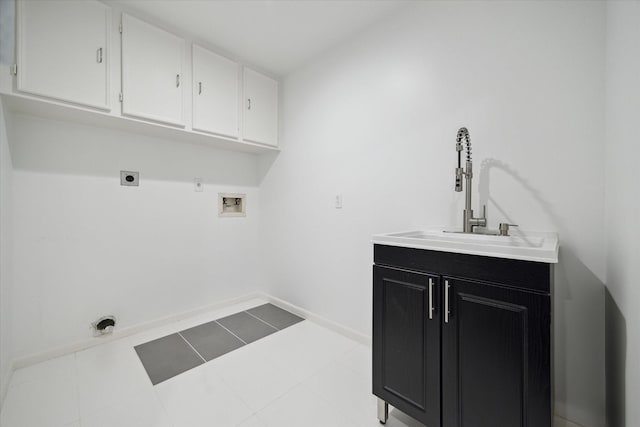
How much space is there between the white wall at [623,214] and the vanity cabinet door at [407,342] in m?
0.57

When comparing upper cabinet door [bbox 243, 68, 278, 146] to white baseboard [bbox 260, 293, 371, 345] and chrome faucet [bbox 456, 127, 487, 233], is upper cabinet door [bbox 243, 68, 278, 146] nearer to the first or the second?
white baseboard [bbox 260, 293, 371, 345]

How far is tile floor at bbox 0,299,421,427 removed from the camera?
51.9 inches

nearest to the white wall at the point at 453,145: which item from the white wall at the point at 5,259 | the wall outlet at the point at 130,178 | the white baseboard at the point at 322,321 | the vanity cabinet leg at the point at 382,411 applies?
the white baseboard at the point at 322,321

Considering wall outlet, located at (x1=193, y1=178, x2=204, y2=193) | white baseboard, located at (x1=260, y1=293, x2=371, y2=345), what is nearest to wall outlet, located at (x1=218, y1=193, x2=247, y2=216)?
wall outlet, located at (x1=193, y1=178, x2=204, y2=193)

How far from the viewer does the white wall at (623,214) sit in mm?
813

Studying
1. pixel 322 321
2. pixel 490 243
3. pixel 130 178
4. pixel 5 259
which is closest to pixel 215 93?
pixel 130 178

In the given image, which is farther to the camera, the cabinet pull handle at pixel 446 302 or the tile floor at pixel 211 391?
the tile floor at pixel 211 391

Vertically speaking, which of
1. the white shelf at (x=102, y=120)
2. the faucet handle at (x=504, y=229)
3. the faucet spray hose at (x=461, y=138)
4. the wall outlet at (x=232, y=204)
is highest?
the white shelf at (x=102, y=120)

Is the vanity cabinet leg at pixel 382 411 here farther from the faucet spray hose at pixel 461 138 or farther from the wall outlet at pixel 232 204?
the wall outlet at pixel 232 204

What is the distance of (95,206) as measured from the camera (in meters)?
2.02

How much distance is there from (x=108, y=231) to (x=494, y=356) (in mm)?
2576

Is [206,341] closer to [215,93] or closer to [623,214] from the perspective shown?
[215,93]

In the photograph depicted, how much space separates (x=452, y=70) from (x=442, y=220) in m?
0.91

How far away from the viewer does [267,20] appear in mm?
1952
